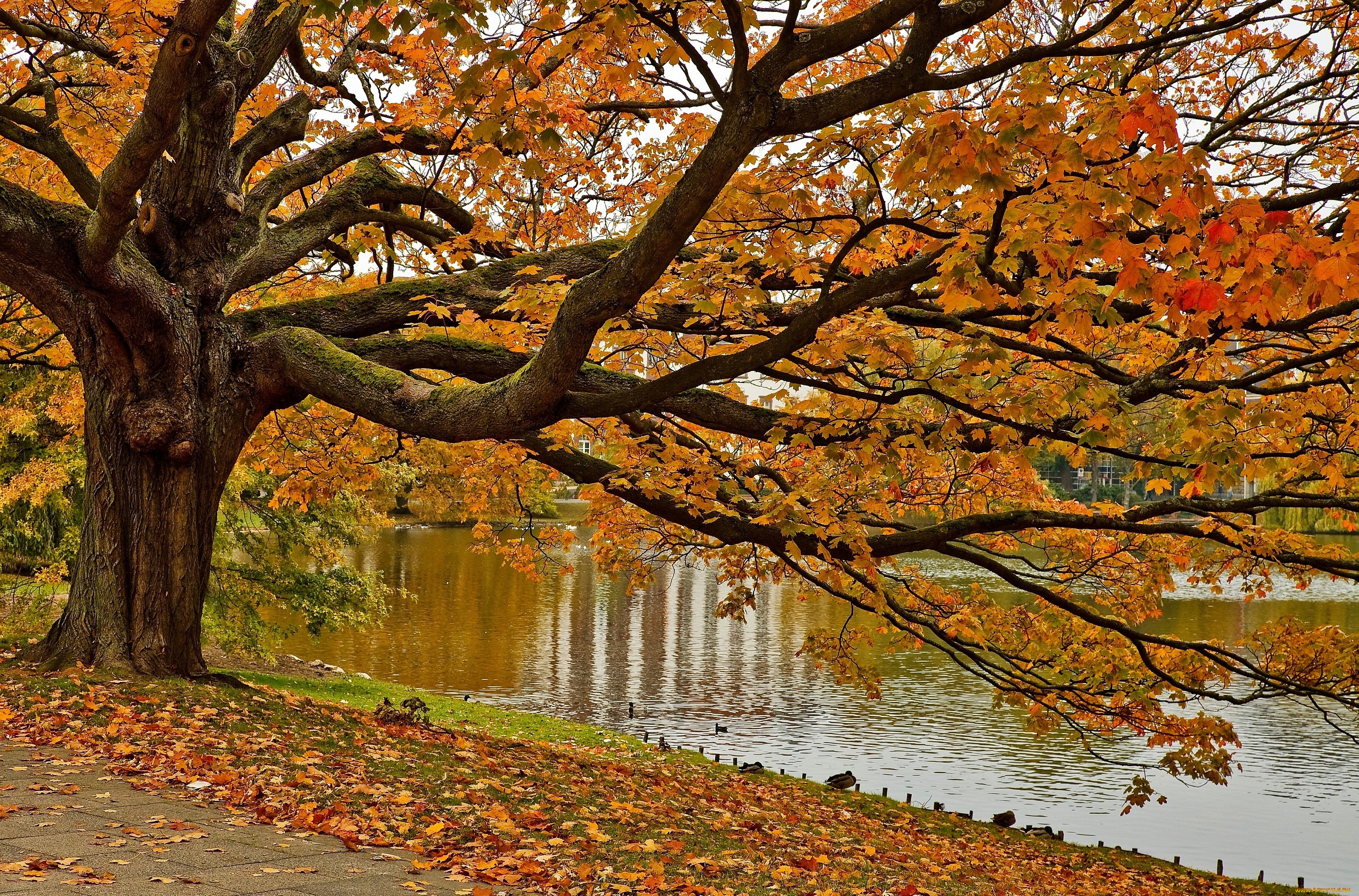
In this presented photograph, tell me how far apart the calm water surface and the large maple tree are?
3.72 m

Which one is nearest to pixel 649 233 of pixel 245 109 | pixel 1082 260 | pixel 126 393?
pixel 1082 260

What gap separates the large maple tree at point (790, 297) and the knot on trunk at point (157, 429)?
0.03 meters

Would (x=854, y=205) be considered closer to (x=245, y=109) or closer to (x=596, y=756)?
(x=596, y=756)

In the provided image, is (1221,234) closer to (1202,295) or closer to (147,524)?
(1202,295)

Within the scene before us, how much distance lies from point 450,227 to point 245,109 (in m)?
2.74

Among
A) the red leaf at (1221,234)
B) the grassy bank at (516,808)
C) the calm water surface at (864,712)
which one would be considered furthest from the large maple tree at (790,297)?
the calm water surface at (864,712)

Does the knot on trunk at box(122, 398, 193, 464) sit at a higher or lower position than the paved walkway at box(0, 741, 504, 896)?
higher

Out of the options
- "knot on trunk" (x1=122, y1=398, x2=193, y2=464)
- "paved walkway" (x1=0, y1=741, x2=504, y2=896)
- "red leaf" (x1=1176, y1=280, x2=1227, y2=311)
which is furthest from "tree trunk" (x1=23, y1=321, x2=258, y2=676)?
"red leaf" (x1=1176, y1=280, x2=1227, y2=311)

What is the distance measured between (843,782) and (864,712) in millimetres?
6313

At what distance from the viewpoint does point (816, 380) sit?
25.2 ft

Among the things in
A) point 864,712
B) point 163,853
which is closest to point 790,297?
point 163,853

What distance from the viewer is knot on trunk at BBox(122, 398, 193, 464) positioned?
837 centimetres

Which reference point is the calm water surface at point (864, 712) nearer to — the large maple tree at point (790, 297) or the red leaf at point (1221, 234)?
the large maple tree at point (790, 297)

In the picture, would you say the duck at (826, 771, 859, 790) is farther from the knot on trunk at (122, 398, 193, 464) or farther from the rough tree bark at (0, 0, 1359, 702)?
the knot on trunk at (122, 398, 193, 464)
